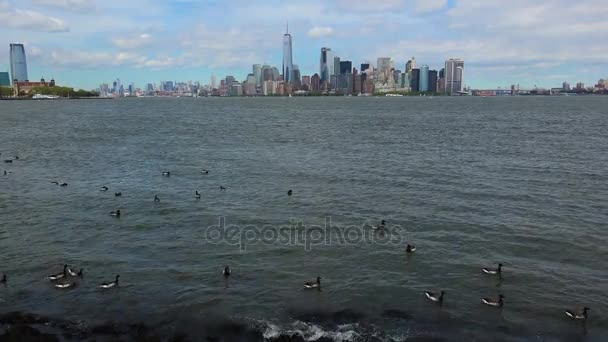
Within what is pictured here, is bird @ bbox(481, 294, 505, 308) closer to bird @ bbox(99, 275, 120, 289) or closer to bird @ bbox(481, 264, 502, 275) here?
bird @ bbox(481, 264, 502, 275)

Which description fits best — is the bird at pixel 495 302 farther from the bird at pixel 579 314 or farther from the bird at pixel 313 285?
the bird at pixel 313 285

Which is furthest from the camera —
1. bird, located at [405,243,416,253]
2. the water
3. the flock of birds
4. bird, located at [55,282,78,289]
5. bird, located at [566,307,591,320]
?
bird, located at [405,243,416,253]

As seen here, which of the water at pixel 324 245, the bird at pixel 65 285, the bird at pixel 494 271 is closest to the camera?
the water at pixel 324 245

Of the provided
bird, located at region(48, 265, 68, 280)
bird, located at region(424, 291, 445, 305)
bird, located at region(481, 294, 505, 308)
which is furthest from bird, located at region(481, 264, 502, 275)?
bird, located at region(48, 265, 68, 280)

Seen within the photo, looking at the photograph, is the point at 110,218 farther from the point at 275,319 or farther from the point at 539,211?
the point at 539,211

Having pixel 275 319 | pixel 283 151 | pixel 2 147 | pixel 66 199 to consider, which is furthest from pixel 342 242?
pixel 2 147

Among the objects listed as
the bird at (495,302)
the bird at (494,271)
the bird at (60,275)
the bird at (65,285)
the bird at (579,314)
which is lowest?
the bird at (579,314)

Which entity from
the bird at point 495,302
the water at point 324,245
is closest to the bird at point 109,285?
the water at point 324,245

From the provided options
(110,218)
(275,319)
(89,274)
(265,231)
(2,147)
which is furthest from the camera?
(2,147)

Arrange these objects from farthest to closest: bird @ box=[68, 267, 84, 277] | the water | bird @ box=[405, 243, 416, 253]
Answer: bird @ box=[405, 243, 416, 253], bird @ box=[68, 267, 84, 277], the water
